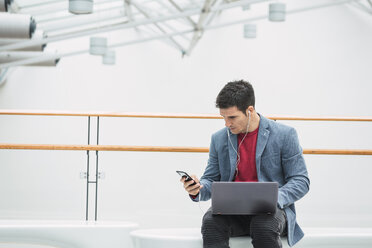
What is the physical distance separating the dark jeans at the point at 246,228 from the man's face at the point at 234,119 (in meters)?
0.41

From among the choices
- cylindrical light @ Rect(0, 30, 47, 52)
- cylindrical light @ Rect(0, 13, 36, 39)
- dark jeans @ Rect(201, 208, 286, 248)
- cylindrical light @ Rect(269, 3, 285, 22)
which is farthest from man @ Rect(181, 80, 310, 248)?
cylindrical light @ Rect(0, 30, 47, 52)

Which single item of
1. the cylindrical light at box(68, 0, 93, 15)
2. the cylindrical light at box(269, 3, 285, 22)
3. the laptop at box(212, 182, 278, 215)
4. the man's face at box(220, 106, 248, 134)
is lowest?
the laptop at box(212, 182, 278, 215)

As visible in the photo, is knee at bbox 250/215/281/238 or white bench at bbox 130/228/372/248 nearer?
knee at bbox 250/215/281/238

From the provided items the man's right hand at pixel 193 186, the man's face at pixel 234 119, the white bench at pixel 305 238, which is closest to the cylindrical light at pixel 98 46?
the white bench at pixel 305 238

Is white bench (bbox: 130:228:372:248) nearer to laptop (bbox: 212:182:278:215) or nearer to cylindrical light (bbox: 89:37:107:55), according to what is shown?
laptop (bbox: 212:182:278:215)

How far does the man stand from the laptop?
0.06m

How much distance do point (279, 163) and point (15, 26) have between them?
4911 millimetres

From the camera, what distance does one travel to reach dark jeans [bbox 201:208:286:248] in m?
2.67

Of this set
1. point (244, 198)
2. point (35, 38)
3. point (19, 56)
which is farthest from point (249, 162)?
point (19, 56)

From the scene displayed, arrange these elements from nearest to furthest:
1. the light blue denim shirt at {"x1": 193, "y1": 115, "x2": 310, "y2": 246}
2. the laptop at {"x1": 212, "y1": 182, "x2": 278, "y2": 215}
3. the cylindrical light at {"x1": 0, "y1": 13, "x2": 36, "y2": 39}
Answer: the laptop at {"x1": 212, "y1": 182, "x2": 278, "y2": 215} → the light blue denim shirt at {"x1": 193, "y1": 115, "x2": 310, "y2": 246} → the cylindrical light at {"x1": 0, "y1": 13, "x2": 36, "y2": 39}

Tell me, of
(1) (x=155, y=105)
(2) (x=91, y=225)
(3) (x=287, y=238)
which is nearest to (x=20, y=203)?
(2) (x=91, y=225)

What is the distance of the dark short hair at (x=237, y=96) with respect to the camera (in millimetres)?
2832

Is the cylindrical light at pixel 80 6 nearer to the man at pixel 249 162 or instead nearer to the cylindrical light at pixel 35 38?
the cylindrical light at pixel 35 38

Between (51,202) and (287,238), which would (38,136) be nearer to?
(51,202)
